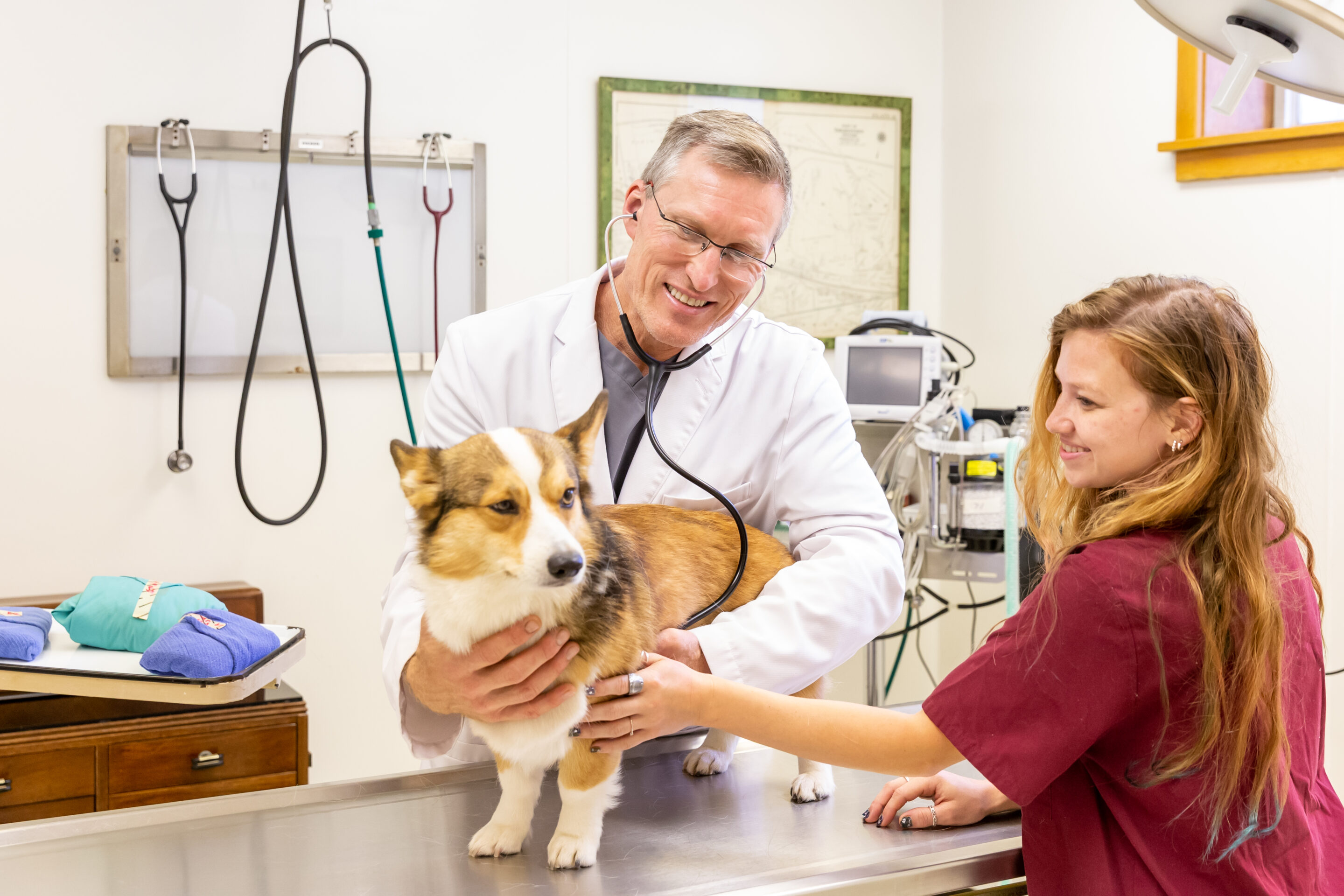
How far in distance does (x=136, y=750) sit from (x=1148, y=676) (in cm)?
231

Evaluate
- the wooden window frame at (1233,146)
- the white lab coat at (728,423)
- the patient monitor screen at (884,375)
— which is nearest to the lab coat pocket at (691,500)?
the white lab coat at (728,423)

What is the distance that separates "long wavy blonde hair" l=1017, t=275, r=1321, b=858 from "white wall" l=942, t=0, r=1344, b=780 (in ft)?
4.00

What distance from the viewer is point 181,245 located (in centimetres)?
287

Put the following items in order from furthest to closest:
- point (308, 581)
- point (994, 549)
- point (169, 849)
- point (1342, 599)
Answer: point (308, 581) → point (994, 549) → point (1342, 599) → point (169, 849)

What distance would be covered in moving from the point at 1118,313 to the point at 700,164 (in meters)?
0.52

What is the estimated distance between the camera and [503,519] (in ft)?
2.90

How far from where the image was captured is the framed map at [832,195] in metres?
3.44

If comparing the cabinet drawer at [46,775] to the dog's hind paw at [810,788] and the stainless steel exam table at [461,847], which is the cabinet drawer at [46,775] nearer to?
the stainless steel exam table at [461,847]

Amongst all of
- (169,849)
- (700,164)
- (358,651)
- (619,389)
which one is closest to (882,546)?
(619,389)

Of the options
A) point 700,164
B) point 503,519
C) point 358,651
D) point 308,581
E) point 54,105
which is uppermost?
point 54,105

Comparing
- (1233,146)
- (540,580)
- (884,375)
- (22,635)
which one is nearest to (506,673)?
(540,580)

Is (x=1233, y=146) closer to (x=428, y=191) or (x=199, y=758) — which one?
(x=428, y=191)

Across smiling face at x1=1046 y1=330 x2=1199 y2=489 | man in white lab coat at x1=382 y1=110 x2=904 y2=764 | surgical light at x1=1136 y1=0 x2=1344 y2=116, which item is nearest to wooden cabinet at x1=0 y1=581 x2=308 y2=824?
man in white lab coat at x1=382 y1=110 x2=904 y2=764

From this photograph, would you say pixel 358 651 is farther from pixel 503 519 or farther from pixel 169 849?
pixel 503 519
